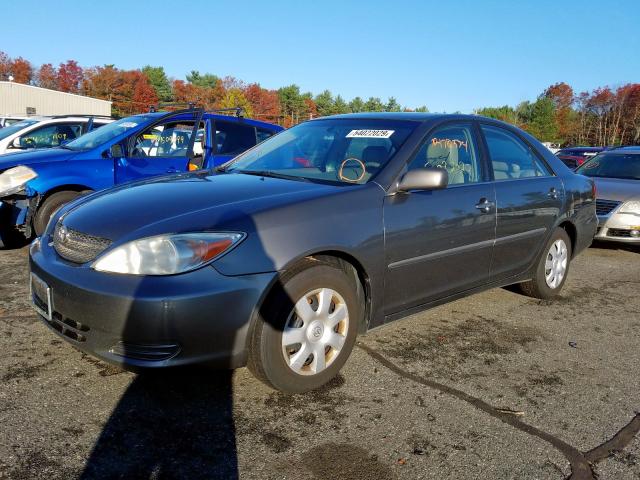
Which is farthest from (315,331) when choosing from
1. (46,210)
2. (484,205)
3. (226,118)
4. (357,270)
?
(226,118)

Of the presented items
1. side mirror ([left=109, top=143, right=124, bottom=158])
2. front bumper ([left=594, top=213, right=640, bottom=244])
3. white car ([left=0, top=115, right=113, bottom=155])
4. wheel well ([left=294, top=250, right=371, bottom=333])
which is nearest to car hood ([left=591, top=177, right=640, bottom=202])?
front bumper ([left=594, top=213, right=640, bottom=244])

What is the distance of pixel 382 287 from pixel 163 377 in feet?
4.51

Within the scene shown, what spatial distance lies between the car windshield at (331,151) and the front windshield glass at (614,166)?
589cm

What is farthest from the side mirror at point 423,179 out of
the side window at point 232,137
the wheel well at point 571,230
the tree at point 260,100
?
the tree at point 260,100

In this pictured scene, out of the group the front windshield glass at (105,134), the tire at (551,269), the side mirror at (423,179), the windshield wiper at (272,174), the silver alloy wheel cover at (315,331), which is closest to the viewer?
the silver alloy wheel cover at (315,331)

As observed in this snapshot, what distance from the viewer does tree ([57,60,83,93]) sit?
7894cm

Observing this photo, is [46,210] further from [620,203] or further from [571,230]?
[620,203]

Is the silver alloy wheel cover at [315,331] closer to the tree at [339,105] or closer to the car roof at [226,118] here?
the car roof at [226,118]

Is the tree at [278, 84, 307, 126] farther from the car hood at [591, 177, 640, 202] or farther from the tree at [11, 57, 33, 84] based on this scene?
the car hood at [591, 177, 640, 202]

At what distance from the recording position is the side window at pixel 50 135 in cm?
914

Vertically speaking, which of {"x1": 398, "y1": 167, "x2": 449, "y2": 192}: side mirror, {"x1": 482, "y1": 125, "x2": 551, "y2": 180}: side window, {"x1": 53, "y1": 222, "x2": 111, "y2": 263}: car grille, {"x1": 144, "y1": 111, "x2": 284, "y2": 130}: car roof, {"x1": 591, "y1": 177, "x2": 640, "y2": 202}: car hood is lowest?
{"x1": 53, "y1": 222, "x2": 111, "y2": 263}: car grille

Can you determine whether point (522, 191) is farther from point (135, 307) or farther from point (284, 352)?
point (135, 307)

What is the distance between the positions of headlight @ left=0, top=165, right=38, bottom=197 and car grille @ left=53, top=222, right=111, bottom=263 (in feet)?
9.61

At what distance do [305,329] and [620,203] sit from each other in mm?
6058
